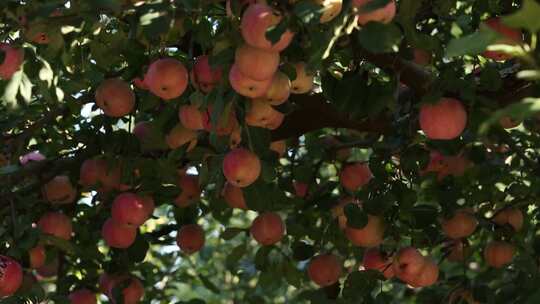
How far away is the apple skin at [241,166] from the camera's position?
2.66 metres

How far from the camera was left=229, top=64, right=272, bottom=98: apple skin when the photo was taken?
2275mm

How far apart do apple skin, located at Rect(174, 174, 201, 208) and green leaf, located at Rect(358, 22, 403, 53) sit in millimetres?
1606

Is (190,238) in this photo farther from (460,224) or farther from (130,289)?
(460,224)

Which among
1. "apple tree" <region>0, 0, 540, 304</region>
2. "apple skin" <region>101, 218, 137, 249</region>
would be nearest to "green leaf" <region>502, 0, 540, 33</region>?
"apple tree" <region>0, 0, 540, 304</region>

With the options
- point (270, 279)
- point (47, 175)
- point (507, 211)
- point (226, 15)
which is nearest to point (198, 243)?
point (270, 279)

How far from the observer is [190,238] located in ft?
12.5

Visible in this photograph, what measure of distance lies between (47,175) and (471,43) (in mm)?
2165

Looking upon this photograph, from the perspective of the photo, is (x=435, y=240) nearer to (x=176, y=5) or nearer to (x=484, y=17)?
(x=484, y=17)

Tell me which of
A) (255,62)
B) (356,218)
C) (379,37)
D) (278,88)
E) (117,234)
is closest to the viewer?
(379,37)

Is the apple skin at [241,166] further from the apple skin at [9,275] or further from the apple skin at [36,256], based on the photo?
the apple skin at [36,256]

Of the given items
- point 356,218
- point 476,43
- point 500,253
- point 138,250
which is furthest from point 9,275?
point 476,43

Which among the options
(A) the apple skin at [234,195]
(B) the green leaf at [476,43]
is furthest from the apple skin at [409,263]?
(B) the green leaf at [476,43]

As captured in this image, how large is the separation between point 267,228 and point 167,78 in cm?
100

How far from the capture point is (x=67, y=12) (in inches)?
94.3
